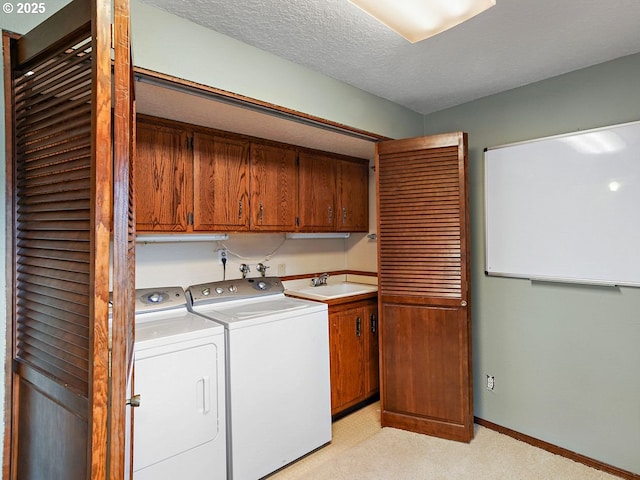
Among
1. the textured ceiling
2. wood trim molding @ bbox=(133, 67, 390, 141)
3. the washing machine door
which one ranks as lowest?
the washing machine door

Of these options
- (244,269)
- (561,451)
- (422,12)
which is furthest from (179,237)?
(561,451)

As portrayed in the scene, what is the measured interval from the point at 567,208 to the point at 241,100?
6.84ft

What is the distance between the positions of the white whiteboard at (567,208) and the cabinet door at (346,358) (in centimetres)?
112

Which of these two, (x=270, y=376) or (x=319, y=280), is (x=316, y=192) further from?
(x=270, y=376)

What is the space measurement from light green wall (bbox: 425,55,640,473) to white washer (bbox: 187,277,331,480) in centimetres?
127

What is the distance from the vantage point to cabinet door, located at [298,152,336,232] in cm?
306

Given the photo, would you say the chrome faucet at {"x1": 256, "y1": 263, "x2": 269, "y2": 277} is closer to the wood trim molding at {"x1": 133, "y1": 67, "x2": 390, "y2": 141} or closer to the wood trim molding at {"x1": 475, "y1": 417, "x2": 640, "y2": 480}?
the wood trim molding at {"x1": 133, "y1": 67, "x2": 390, "y2": 141}

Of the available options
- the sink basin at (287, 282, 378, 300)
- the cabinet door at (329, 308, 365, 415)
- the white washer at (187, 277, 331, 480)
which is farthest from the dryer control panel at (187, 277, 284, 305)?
the cabinet door at (329, 308, 365, 415)

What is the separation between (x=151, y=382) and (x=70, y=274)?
1.04 metres

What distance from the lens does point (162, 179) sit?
2.29 meters

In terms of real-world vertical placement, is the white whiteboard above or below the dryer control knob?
above

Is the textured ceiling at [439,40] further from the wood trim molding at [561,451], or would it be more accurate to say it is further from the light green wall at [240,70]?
the wood trim molding at [561,451]

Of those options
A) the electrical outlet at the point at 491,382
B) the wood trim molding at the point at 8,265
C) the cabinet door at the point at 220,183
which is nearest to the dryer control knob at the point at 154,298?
the cabinet door at the point at 220,183

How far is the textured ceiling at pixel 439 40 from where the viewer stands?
1664mm
